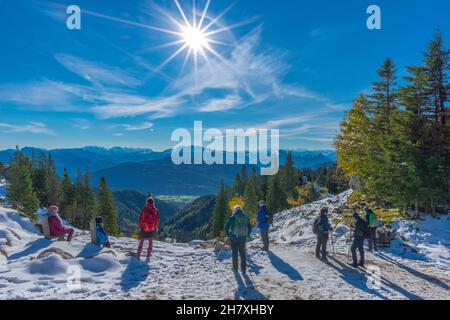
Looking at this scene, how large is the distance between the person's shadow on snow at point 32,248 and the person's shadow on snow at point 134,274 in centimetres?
418

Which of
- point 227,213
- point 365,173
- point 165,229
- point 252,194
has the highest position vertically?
point 365,173

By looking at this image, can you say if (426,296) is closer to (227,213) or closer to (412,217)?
(412,217)

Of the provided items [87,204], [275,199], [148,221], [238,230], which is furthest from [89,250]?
[275,199]

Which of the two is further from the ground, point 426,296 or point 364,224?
point 364,224

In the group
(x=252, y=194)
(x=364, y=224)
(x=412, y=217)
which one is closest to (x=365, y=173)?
(x=412, y=217)

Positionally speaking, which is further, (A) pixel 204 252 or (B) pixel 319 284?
(A) pixel 204 252

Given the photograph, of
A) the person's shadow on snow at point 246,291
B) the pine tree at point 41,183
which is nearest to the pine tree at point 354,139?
the person's shadow on snow at point 246,291

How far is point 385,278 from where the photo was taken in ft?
35.0

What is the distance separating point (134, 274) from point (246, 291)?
4159 millimetres

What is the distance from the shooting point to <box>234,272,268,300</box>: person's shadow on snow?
316 inches

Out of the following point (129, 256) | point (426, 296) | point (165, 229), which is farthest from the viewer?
point (165, 229)

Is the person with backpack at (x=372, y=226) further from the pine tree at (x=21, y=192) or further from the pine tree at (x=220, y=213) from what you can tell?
the pine tree at (x=21, y=192)

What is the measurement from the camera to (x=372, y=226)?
15.4 m
